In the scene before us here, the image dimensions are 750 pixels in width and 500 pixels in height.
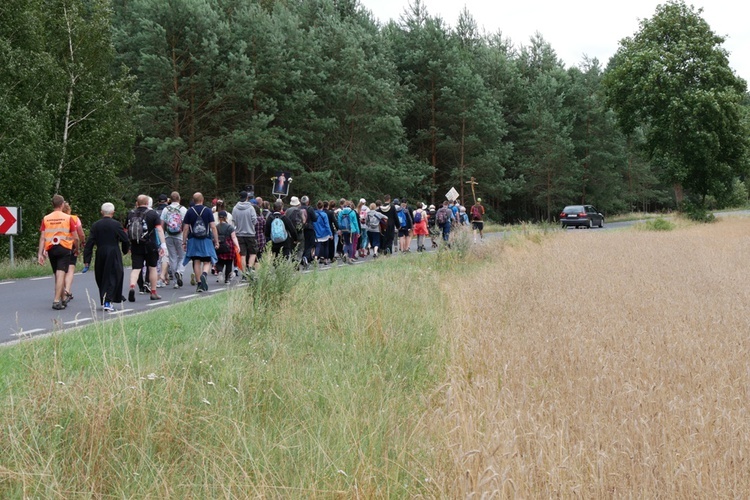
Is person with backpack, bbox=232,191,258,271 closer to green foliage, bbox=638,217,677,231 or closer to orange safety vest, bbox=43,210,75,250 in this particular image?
orange safety vest, bbox=43,210,75,250

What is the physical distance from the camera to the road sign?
773 inches

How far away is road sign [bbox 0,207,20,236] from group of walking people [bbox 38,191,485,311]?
312 cm

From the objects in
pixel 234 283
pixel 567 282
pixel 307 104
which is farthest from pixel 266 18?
Result: pixel 567 282

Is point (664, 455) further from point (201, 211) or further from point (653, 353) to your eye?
point (201, 211)

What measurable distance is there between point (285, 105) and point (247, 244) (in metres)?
28.9

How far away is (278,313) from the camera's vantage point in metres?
9.21

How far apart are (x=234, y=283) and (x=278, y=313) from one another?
27.4ft

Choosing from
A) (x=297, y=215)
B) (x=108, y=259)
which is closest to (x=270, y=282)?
A: (x=108, y=259)

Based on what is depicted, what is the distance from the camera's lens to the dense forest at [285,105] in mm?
29516

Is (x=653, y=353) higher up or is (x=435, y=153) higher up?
(x=435, y=153)

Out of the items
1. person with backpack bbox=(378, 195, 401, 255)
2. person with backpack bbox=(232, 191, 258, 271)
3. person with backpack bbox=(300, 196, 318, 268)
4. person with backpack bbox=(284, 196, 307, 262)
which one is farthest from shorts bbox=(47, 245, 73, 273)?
person with backpack bbox=(378, 195, 401, 255)

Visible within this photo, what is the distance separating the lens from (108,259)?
1227 centimetres

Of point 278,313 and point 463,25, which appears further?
point 463,25

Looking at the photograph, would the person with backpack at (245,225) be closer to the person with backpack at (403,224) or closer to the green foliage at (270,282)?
the green foliage at (270,282)
